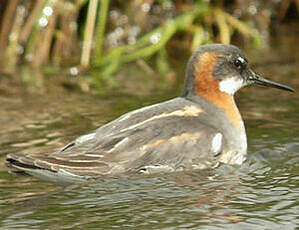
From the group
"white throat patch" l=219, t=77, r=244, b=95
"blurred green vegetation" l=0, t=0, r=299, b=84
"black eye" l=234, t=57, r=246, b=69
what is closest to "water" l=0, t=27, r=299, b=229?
"white throat patch" l=219, t=77, r=244, b=95

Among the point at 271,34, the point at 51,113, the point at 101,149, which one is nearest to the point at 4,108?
the point at 51,113

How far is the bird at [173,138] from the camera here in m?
5.38

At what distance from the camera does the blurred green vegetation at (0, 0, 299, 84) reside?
9172 mm

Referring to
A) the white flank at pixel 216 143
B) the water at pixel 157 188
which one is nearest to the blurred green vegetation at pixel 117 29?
the water at pixel 157 188

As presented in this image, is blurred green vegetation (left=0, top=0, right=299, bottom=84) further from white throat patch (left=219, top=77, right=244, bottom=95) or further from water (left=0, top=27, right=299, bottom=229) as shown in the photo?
white throat patch (left=219, top=77, right=244, bottom=95)

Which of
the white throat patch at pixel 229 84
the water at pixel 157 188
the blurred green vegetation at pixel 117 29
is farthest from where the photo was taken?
the blurred green vegetation at pixel 117 29

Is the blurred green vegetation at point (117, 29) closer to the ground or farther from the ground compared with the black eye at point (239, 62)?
farther from the ground

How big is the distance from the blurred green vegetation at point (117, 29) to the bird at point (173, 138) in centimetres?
270

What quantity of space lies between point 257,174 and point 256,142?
0.94 metres

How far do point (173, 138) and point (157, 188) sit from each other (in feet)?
1.76

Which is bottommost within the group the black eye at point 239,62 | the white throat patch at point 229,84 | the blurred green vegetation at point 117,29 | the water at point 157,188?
the water at point 157,188

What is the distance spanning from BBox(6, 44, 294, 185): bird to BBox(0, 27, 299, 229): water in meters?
0.10

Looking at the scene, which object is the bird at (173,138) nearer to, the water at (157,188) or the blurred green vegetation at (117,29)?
the water at (157,188)

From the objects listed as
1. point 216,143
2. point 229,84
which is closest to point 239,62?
point 229,84
